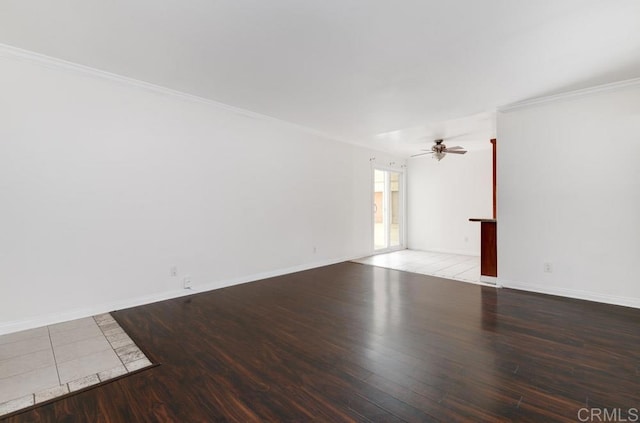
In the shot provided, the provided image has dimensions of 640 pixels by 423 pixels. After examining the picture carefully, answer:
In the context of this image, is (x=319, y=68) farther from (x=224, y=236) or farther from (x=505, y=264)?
(x=505, y=264)

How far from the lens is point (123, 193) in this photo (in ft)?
10.7

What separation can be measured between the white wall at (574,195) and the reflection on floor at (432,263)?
87cm

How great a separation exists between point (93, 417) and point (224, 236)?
8.73 feet

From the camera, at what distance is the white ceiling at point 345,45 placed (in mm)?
2096

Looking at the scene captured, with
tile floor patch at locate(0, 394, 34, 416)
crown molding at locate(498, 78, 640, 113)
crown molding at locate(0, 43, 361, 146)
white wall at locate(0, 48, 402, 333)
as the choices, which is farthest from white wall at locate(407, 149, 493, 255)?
tile floor patch at locate(0, 394, 34, 416)

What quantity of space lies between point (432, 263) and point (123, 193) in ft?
17.6

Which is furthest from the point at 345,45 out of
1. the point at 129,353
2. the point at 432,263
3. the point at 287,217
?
the point at 432,263

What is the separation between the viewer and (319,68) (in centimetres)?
298

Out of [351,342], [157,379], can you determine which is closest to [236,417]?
[157,379]

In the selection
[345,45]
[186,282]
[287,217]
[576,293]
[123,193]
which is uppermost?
[345,45]

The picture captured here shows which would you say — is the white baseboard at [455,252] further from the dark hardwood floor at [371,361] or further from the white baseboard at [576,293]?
the dark hardwood floor at [371,361]

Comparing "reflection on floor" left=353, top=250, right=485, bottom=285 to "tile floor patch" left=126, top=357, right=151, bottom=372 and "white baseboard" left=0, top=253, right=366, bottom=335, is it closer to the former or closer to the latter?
"white baseboard" left=0, top=253, right=366, bottom=335

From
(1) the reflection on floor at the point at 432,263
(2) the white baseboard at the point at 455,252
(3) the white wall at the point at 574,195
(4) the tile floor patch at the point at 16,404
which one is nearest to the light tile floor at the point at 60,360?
(4) the tile floor patch at the point at 16,404

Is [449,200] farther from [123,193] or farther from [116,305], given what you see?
[116,305]
